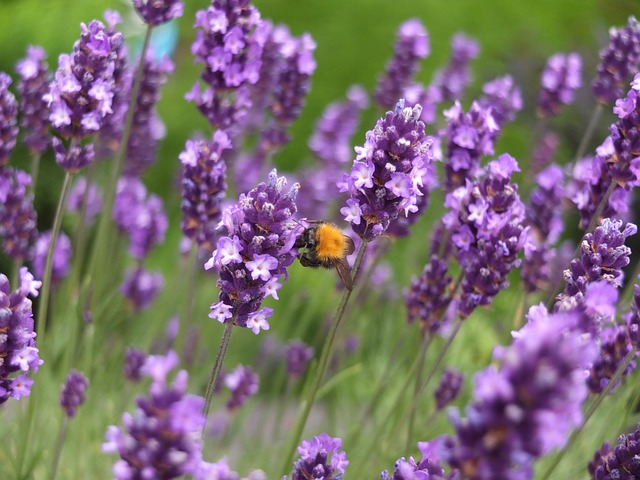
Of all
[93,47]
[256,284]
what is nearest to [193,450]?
[256,284]

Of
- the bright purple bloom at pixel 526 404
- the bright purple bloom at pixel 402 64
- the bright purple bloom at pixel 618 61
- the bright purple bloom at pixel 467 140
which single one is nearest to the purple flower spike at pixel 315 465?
the bright purple bloom at pixel 526 404

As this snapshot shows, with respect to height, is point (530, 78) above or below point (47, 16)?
above

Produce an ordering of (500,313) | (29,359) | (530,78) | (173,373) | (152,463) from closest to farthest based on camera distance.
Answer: (152,463), (29,359), (173,373), (500,313), (530,78)

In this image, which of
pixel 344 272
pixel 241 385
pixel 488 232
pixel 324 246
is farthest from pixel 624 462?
pixel 241 385

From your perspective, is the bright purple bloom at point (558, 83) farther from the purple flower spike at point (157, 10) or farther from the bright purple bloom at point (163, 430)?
the bright purple bloom at point (163, 430)

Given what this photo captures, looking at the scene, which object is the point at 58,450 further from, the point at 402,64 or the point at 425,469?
the point at 402,64

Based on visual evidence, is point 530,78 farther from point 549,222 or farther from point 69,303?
point 69,303
